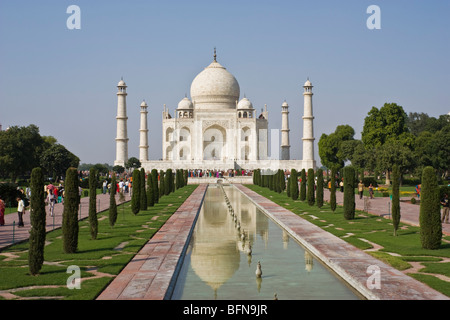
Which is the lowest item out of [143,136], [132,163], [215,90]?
[132,163]

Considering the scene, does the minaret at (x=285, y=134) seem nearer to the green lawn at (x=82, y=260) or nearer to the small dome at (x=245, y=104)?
the small dome at (x=245, y=104)

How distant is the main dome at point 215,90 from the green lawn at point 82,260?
138ft

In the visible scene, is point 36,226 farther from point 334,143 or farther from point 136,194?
point 334,143

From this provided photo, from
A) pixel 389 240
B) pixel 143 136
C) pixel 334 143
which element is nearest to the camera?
pixel 389 240

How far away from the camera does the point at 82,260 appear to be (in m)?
8.91

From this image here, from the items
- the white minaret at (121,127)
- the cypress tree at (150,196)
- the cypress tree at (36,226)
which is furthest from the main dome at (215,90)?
the cypress tree at (36,226)

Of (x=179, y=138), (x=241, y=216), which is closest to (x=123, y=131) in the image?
(x=179, y=138)

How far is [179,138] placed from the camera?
54781mm

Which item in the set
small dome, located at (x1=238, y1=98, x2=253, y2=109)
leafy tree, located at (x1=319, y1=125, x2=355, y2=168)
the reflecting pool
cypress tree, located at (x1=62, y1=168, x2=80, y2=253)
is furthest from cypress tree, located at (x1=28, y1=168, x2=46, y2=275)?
small dome, located at (x1=238, y1=98, x2=253, y2=109)

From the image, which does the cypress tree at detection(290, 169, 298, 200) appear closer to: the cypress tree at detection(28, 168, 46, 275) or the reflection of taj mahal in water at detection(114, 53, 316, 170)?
the cypress tree at detection(28, 168, 46, 275)

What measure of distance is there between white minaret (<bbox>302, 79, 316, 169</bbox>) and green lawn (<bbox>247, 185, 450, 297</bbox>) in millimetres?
32199

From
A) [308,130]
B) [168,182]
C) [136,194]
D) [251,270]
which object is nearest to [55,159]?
[168,182]

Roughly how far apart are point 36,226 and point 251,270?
10.4 ft
